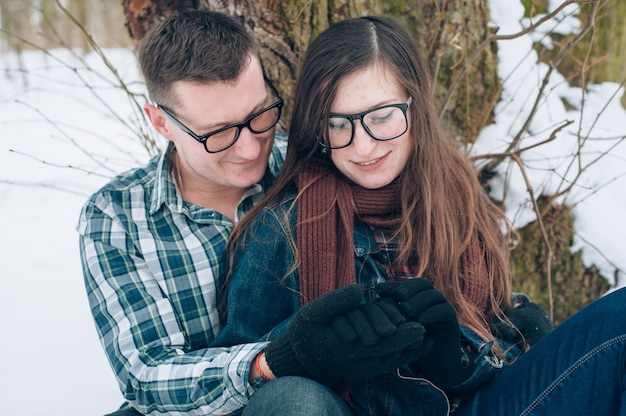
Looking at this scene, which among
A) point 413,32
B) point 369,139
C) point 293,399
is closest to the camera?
point 293,399

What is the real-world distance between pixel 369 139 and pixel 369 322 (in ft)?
1.92

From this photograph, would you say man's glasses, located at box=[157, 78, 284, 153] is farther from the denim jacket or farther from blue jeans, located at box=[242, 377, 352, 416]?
blue jeans, located at box=[242, 377, 352, 416]

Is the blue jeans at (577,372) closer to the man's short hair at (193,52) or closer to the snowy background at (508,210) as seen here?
the snowy background at (508,210)

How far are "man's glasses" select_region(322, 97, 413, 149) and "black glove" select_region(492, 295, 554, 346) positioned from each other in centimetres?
75

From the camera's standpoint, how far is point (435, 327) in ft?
5.89

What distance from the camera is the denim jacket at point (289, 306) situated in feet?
6.34

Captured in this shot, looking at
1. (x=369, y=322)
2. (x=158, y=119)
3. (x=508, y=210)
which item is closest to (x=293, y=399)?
(x=369, y=322)

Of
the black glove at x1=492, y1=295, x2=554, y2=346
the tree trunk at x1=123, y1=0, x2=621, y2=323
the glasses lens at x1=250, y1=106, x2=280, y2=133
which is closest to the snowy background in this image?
the tree trunk at x1=123, y1=0, x2=621, y2=323

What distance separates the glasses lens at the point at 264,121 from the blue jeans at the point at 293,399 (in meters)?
0.83

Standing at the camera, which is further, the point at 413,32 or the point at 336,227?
the point at 413,32

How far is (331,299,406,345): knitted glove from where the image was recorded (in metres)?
1.63

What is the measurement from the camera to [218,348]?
199cm

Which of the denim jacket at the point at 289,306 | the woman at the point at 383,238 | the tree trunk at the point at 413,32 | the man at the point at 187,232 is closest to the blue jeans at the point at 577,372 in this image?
Result: the woman at the point at 383,238

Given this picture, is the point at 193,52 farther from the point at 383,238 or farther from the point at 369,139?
the point at 383,238
